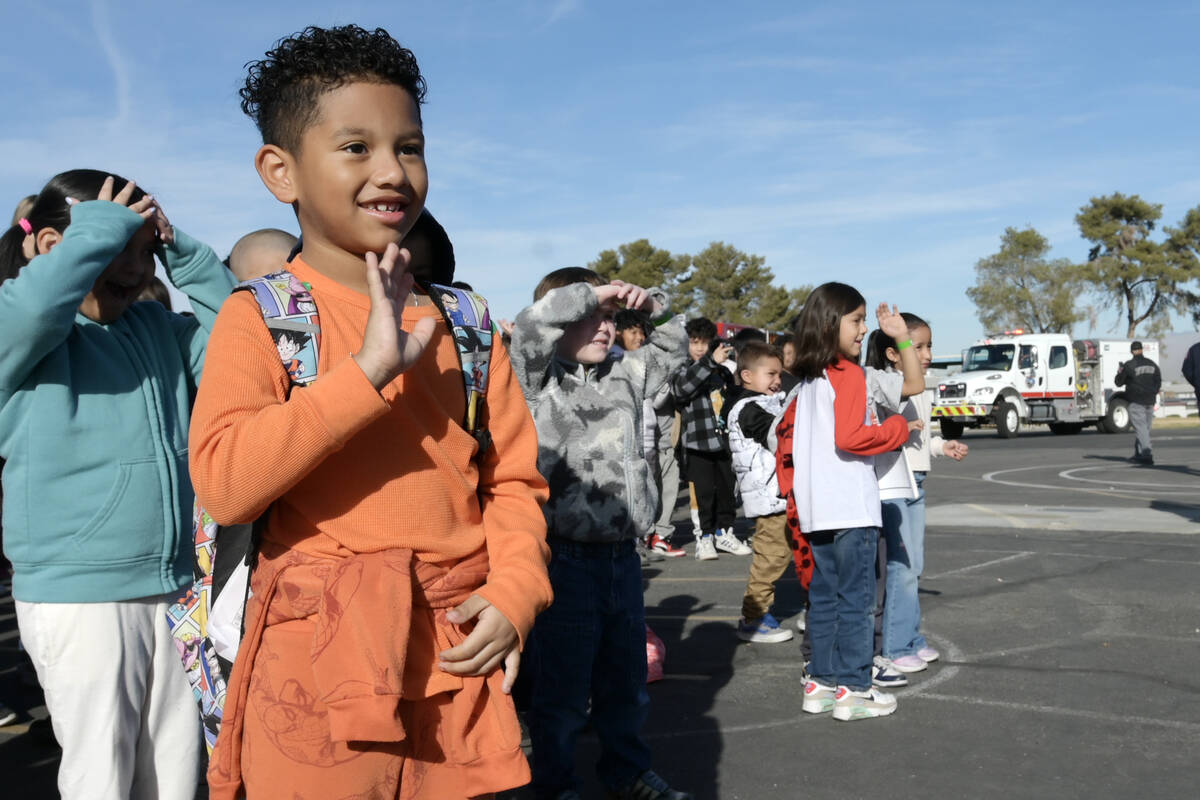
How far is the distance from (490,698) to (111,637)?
56.8 inches

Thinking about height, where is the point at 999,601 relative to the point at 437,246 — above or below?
below

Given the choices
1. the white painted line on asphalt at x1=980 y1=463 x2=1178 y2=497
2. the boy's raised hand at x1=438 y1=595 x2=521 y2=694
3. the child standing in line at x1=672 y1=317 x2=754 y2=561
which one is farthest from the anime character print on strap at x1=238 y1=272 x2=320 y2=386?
the white painted line on asphalt at x1=980 y1=463 x2=1178 y2=497

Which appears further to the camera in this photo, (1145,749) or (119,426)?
(1145,749)

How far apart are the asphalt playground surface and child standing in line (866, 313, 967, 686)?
22 cm

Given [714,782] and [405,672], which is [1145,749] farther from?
[405,672]

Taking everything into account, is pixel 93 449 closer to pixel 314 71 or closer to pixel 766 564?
pixel 314 71

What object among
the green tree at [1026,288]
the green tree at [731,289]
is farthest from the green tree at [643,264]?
the green tree at [1026,288]

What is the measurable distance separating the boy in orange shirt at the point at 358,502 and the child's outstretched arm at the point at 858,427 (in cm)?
326

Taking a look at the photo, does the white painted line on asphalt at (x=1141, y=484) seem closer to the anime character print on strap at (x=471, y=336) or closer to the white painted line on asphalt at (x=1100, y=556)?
the white painted line on asphalt at (x=1100, y=556)

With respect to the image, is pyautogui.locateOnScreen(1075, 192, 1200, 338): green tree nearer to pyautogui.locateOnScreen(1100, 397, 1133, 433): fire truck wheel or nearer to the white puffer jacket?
pyautogui.locateOnScreen(1100, 397, 1133, 433): fire truck wheel

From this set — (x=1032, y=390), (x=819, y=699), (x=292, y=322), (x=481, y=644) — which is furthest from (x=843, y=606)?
(x=1032, y=390)

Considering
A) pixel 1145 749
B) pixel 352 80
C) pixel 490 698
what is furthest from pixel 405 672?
pixel 1145 749

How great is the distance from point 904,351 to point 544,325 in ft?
8.23

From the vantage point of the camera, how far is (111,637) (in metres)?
2.77
